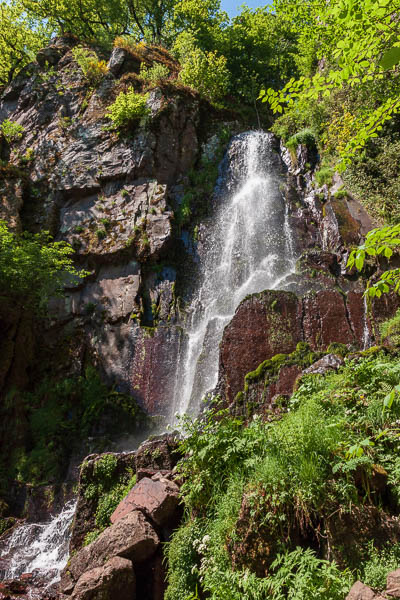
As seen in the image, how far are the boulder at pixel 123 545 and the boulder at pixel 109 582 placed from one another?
134 mm

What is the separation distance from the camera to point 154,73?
59.1ft

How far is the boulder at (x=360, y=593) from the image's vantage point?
2.44 m

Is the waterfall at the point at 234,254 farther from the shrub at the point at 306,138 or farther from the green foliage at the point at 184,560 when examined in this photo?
the green foliage at the point at 184,560

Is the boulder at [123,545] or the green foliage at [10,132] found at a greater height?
the green foliage at [10,132]

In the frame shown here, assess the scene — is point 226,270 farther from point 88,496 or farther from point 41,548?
point 41,548

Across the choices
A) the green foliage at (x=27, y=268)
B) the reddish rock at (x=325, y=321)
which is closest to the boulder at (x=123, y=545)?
the reddish rock at (x=325, y=321)

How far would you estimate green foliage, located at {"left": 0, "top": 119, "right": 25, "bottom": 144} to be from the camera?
17188mm

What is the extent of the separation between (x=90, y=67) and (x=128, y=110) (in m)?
4.15

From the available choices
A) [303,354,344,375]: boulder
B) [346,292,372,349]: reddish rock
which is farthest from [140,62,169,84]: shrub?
[303,354,344,375]: boulder

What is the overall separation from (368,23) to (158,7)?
26.3 metres

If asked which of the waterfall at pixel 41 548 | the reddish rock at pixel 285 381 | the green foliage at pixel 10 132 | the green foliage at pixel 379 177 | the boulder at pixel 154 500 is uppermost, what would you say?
the green foliage at pixel 10 132

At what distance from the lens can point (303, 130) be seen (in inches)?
610

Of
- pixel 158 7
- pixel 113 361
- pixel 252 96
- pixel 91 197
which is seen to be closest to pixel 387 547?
pixel 113 361

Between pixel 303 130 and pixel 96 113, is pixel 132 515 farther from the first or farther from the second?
pixel 96 113
